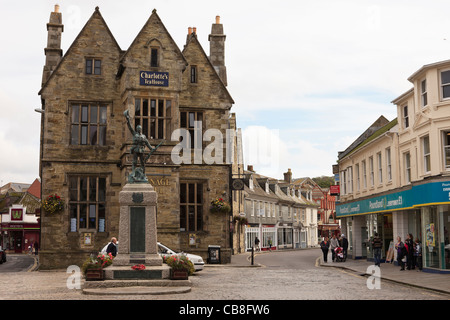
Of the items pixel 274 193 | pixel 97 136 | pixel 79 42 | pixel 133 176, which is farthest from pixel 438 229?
pixel 274 193

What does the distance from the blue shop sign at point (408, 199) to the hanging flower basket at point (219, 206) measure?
8674 millimetres

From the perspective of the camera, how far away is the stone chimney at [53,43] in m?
32.8

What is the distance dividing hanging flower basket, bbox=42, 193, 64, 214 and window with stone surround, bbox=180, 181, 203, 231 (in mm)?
6669

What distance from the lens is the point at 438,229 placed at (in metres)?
23.3

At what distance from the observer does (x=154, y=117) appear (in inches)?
1178

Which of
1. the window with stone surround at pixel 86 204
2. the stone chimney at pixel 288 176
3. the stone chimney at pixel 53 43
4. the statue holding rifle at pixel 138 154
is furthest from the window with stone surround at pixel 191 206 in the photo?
the stone chimney at pixel 288 176

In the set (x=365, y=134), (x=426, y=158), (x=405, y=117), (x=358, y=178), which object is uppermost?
(x=365, y=134)

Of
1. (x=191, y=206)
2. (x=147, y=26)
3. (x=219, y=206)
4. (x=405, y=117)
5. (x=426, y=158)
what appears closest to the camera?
(x=426, y=158)

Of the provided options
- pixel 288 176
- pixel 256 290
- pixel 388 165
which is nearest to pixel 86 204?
pixel 256 290

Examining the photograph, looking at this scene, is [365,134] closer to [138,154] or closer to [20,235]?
[138,154]

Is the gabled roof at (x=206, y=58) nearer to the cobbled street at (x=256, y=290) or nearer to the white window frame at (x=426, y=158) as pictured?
the white window frame at (x=426, y=158)

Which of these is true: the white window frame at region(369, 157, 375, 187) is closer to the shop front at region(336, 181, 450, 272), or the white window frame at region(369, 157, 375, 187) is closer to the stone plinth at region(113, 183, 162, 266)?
Answer: the shop front at region(336, 181, 450, 272)

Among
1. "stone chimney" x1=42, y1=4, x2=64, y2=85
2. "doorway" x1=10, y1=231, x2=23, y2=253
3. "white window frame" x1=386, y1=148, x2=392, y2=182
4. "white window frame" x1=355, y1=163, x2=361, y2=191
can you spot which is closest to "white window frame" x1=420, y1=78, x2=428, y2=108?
"white window frame" x1=386, y1=148, x2=392, y2=182

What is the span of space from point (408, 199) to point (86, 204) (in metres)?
16.8
